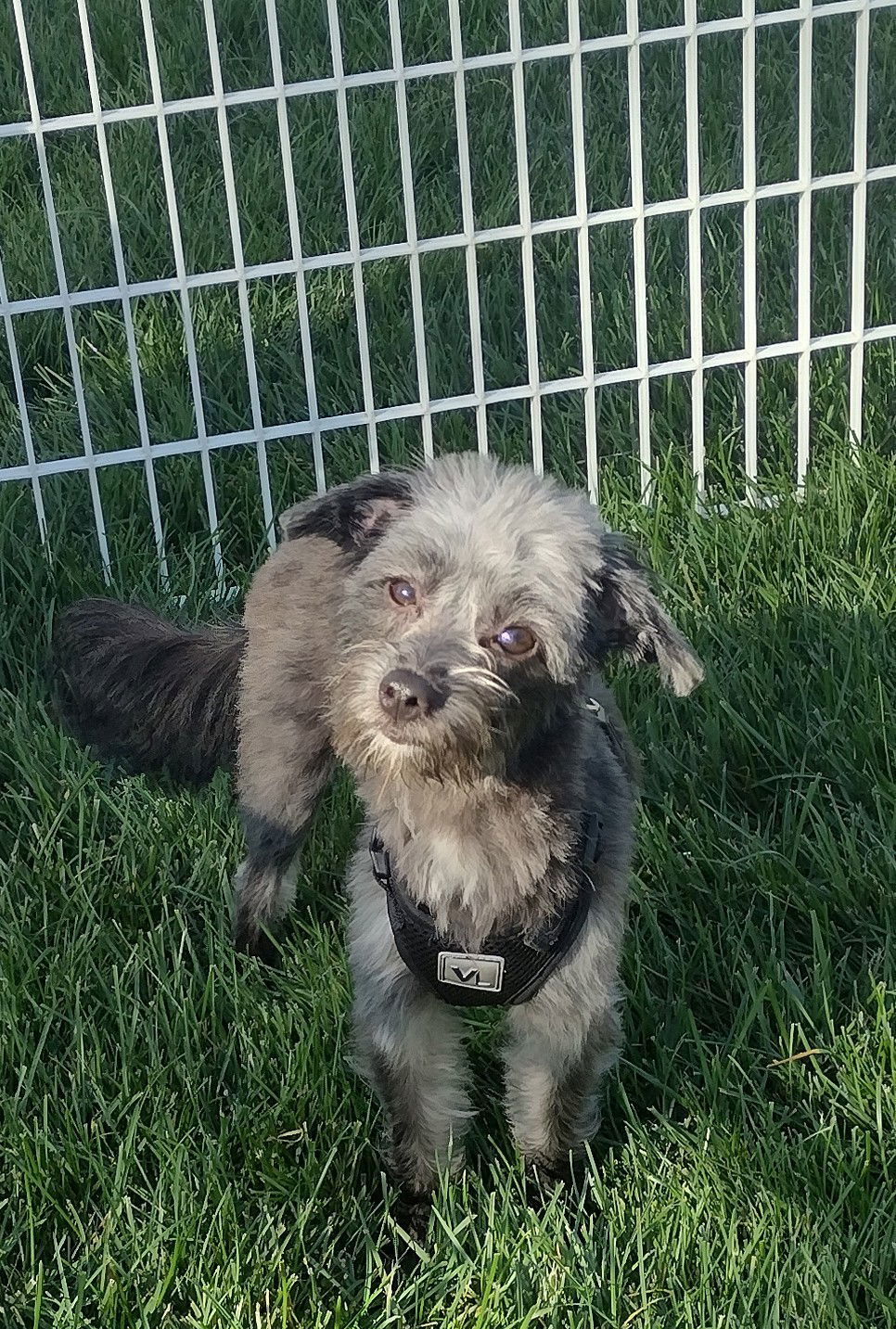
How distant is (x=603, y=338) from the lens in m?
5.41

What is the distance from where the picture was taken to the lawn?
2809 millimetres

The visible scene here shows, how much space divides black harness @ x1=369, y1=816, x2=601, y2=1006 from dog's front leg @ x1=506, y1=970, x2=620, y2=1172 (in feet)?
0.25

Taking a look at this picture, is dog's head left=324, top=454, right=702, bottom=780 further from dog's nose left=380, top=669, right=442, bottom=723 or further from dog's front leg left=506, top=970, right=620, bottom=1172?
dog's front leg left=506, top=970, right=620, bottom=1172

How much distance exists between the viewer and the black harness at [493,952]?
272 cm

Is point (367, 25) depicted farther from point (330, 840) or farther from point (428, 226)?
point (330, 840)

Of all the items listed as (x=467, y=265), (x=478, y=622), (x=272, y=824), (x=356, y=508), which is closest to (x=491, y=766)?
(x=478, y=622)

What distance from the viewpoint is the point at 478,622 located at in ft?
8.35

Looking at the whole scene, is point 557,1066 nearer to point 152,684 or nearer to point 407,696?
point 407,696

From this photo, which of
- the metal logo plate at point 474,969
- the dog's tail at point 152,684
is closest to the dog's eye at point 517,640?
the metal logo plate at point 474,969

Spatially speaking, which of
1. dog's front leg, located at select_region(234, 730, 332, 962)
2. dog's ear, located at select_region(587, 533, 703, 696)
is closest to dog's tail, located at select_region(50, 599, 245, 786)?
dog's front leg, located at select_region(234, 730, 332, 962)

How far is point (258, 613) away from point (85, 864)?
2.63ft

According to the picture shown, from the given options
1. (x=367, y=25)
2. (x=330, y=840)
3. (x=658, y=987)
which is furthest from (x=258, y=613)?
(x=367, y=25)

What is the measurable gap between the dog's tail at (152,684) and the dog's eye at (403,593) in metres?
0.98

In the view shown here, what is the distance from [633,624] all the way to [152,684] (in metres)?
1.33
